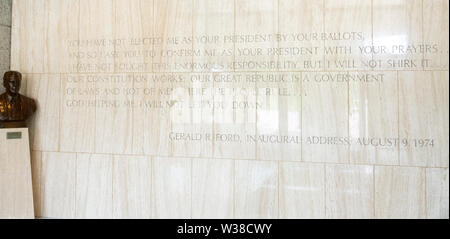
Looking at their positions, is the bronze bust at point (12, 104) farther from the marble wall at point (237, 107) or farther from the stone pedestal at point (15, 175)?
the marble wall at point (237, 107)

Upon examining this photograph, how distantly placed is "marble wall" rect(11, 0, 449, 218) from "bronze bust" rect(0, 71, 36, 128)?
7.9 inches

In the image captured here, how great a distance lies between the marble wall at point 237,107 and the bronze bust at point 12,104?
0.20 meters

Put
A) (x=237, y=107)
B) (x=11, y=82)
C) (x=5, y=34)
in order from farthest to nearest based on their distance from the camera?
(x=5, y=34) → (x=11, y=82) → (x=237, y=107)

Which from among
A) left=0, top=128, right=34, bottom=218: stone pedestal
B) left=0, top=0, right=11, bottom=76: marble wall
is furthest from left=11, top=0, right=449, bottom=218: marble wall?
left=0, top=128, right=34, bottom=218: stone pedestal

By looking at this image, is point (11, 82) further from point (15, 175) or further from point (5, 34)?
point (15, 175)

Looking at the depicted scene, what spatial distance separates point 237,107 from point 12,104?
190 centimetres

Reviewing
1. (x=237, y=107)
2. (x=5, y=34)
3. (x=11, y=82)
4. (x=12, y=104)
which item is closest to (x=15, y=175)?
(x=12, y=104)

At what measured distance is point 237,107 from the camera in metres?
2.50

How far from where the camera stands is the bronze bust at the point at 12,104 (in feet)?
8.61

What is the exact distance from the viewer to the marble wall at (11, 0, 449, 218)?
87.7 inches

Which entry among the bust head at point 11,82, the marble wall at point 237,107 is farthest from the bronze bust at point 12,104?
the marble wall at point 237,107
